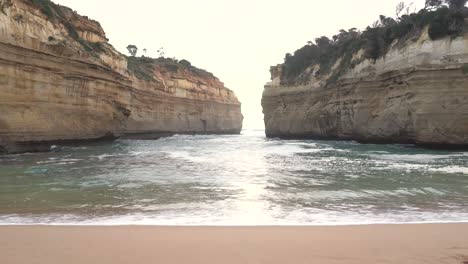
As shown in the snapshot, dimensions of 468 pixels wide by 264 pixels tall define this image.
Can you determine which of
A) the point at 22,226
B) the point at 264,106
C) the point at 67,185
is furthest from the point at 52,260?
the point at 264,106

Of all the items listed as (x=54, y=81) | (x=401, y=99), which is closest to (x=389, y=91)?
(x=401, y=99)

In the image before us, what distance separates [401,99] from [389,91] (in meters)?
1.69

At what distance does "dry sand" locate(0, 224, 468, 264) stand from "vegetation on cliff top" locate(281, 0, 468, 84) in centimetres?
2018

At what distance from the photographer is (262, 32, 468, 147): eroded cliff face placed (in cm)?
2050

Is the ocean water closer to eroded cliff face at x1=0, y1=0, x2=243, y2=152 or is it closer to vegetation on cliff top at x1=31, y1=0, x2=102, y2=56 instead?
eroded cliff face at x1=0, y1=0, x2=243, y2=152

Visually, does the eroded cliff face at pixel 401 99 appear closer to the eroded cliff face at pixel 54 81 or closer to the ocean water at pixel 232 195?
the ocean water at pixel 232 195

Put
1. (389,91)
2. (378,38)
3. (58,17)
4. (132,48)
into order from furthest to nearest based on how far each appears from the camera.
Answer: (132,48) < (378,38) < (389,91) < (58,17)

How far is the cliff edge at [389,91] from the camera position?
2066cm

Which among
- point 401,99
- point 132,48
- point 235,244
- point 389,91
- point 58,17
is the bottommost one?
point 235,244

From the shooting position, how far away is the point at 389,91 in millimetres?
25859

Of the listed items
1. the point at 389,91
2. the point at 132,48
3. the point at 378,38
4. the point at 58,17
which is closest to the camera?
the point at 58,17

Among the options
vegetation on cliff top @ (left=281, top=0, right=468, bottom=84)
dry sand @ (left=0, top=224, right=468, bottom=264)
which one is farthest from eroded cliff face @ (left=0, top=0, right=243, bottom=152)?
vegetation on cliff top @ (left=281, top=0, right=468, bottom=84)

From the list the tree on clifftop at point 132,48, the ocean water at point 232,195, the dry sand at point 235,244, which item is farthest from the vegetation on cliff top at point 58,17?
the tree on clifftop at point 132,48

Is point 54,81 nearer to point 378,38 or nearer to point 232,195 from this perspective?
point 232,195
